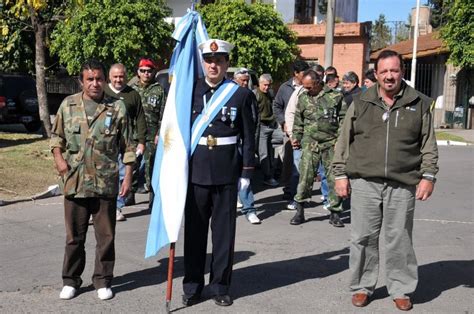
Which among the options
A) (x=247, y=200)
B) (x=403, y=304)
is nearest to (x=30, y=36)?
(x=247, y=200)

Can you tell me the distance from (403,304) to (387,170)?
1065 mm

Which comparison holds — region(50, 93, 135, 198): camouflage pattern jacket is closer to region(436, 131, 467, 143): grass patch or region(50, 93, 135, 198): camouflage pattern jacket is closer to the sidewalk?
the sidewalk

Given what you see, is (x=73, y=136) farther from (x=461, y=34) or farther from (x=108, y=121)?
(x=461, y=34)

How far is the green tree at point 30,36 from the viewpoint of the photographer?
1361 cm

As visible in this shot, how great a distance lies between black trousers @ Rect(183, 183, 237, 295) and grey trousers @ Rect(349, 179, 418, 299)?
0.99 meters

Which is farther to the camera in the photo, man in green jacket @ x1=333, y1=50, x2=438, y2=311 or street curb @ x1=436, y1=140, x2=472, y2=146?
street curb @ x1=436, y1=140, x2=472, y2=146

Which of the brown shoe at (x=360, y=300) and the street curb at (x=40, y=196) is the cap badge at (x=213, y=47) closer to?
the brown shoe at (x=360, y=300)

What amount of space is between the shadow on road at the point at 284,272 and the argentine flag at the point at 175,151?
2.83 ft

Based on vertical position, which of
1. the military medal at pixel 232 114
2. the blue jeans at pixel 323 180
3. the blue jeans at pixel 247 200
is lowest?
the blue jeans at pixel 247 200

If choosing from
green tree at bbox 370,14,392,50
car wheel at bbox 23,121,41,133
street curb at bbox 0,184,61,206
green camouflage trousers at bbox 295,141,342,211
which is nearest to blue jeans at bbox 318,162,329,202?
green camouflage trousers at bbox 295,141,342,211

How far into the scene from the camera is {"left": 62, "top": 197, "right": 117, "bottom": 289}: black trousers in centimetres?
485

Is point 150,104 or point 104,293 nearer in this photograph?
point 104,293

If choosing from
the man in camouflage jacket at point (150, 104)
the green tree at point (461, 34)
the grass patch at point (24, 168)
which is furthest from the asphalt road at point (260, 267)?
the green tree at point (461, 34)

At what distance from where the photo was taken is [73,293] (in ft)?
16.0
